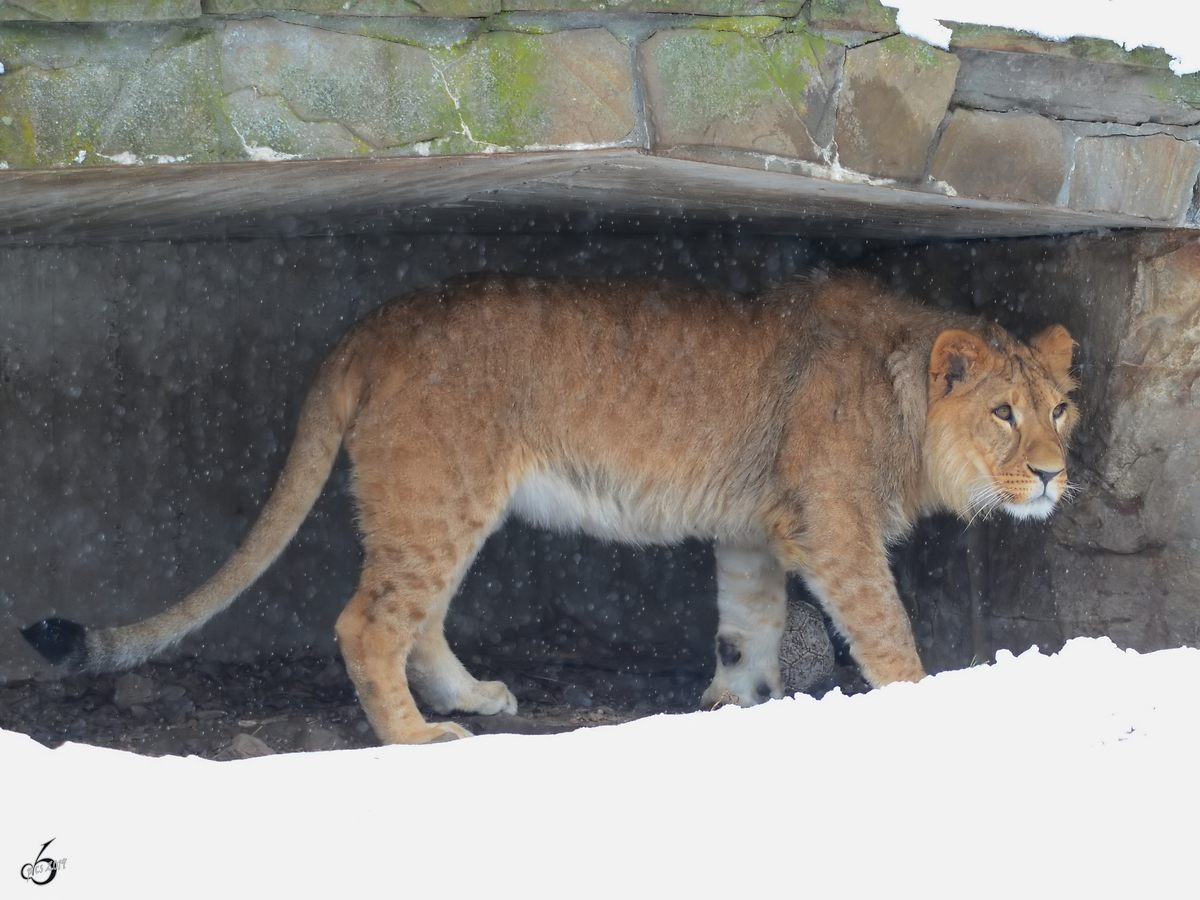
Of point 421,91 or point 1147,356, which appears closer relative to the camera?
point 421,91

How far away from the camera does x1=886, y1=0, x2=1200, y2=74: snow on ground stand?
384 centimetres

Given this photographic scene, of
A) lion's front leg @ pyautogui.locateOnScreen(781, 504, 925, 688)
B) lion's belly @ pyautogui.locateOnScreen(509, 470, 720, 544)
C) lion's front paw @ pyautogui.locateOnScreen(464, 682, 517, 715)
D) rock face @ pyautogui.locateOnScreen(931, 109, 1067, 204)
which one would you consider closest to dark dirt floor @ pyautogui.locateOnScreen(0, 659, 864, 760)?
lion's front paw @ pyautogui.locateOnScreen(464, 682, 517, 715)

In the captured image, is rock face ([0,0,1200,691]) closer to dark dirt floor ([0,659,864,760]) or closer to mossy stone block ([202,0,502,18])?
mossy stone block ([202,0,502,18])

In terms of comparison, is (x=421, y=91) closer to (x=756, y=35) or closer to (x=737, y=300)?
(x=756, y=35)

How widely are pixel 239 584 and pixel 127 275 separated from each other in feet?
6.84

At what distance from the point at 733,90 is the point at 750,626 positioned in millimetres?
2571

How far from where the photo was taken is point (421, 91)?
3471mm

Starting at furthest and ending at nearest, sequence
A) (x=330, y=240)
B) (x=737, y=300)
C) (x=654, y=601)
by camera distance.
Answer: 1. (x=654, y=601)
2. (x=330, y=240)
3. (x=737, y=300)

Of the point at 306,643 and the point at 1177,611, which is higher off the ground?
the point at 1177,611

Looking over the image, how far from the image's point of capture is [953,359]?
471 cm

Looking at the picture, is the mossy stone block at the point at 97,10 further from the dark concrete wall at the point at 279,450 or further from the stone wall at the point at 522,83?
the dark concrete wall at the point at 279,450

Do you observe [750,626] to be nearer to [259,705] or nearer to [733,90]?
[259,705]

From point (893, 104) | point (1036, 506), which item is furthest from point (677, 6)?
point (1036, 506)

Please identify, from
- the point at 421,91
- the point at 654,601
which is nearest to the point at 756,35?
the point at 421,91
